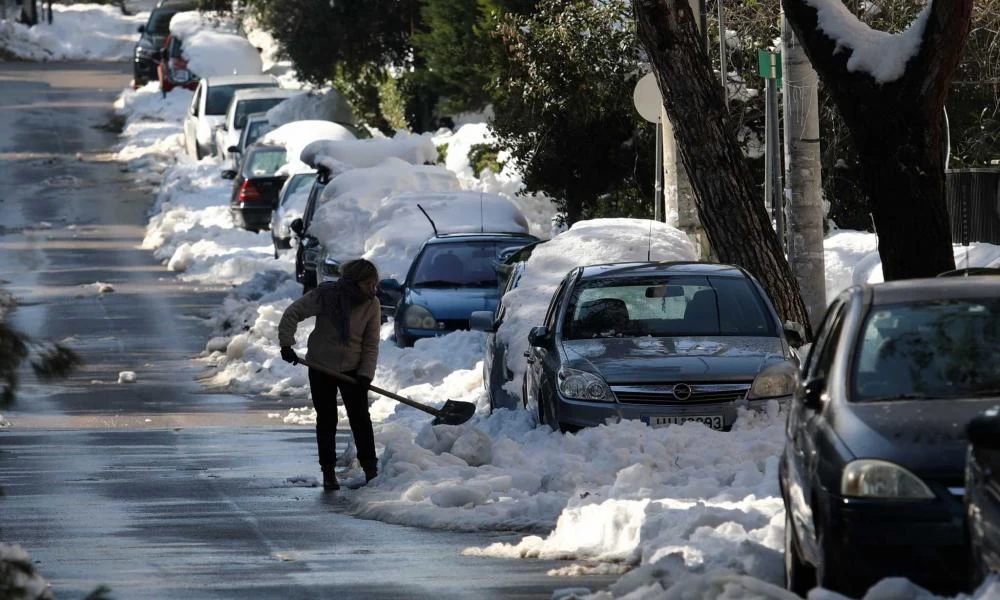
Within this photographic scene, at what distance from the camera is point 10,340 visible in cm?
658

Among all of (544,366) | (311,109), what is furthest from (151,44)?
(544,366)

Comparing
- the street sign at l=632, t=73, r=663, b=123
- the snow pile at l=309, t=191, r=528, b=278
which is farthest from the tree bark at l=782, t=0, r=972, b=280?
the snow pile at l=309, t=191, r=528, b=278

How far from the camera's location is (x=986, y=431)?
6.19m

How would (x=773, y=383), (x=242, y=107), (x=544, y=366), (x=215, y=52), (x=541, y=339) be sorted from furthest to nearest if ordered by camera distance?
(x=215, y=52) → (x=242, y=107) → (x=541, y=339) → (x=544, y=366) → (x=773, y=383)

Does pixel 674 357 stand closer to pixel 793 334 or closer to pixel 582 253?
pixel 793 334

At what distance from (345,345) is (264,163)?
22874 mm

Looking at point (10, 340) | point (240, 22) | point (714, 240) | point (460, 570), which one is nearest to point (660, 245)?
point (714, 240)

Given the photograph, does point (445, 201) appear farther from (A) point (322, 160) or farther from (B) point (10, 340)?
(B) point (10, 340)

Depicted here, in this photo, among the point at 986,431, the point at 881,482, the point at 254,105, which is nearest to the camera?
the point at 986,431

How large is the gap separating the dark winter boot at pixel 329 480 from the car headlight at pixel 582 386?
165 centimetres

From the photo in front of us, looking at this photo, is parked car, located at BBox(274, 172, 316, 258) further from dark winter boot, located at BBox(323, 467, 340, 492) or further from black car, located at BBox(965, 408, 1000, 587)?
black car, located at BBox(965, 408, 1000, 587)

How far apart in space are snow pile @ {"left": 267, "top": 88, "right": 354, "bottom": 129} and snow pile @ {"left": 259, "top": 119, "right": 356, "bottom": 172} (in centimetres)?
317

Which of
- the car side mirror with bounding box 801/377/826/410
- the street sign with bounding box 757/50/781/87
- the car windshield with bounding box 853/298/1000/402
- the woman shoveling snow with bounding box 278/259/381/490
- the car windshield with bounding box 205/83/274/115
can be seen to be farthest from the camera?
the car windshield with bounding box 205/83/274/115

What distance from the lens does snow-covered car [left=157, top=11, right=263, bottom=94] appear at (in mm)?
52656
